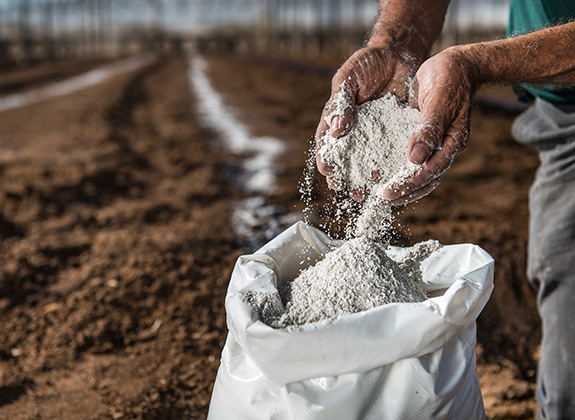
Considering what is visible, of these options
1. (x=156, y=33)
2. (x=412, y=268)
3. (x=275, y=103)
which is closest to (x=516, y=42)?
(x=412, y=268)

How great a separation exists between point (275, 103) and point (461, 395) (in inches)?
335

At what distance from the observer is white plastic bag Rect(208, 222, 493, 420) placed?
3.70ft

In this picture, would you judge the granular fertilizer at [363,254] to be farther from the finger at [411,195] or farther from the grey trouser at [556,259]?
the grey trouser at [556,259]

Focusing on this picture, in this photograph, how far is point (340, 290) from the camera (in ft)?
4.35

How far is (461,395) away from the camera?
125cm

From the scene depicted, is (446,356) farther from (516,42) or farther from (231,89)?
(231,89)

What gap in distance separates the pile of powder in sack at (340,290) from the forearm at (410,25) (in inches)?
32.4

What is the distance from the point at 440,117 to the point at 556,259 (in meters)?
0.86

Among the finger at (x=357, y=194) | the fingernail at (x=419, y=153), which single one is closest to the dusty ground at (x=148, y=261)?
the finger at (x=357, y=194)

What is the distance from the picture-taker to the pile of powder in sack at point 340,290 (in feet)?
4.15

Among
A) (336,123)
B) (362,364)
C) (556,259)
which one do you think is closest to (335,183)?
(336,123)

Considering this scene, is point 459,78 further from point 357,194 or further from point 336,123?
point 357,194

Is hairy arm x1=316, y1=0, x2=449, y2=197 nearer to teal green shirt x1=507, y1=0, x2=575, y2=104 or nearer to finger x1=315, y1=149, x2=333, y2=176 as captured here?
finger x1=315, y1=149, x2=333, y2=176

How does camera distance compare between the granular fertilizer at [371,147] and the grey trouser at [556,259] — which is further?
the grey trouser at [556,259]
